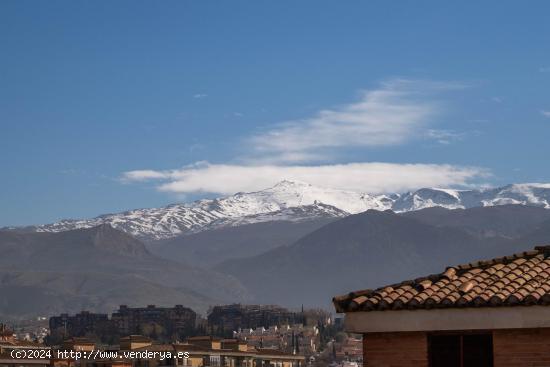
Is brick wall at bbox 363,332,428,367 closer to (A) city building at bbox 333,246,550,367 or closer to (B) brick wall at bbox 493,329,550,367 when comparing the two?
(A) city building at bbox 333,246,550,367

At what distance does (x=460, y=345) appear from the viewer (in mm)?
18500

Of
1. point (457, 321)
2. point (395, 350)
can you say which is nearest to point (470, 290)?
point (457, 321)

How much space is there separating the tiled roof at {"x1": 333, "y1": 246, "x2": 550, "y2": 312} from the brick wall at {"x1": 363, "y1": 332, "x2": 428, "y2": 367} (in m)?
0.37

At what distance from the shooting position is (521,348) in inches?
711

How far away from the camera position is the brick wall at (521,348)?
17.9 metres

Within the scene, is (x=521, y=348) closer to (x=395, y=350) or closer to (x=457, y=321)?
(x=457, y=321)

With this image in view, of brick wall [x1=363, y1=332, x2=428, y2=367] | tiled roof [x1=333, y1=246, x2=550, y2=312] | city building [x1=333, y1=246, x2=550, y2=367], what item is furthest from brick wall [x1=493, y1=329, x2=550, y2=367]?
brick wall [x1=363, y1=332, x2=428, y2=367]

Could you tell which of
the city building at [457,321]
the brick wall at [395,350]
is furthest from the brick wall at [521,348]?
the brick wall at [395,350]

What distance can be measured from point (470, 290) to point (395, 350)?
4.18 ft

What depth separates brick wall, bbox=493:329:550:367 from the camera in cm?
1788

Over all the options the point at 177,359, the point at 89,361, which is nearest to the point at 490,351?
the point at 89,361

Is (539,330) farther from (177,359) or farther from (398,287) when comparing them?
(177,359)

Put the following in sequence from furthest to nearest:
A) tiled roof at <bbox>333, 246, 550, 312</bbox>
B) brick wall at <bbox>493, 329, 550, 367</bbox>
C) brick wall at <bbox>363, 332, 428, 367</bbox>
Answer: brick wall at <bbox>363, 332, 428, 367</bbox> → tiled roof at <bbox>333, 246, 550, 312</bbox> → brick wall at <bbox>493, 329, 550, 367</bbox>

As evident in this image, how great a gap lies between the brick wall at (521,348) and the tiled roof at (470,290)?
37cm
